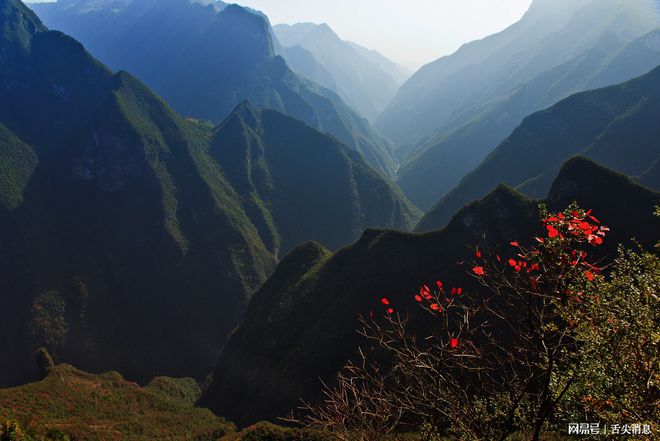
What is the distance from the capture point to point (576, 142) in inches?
5276

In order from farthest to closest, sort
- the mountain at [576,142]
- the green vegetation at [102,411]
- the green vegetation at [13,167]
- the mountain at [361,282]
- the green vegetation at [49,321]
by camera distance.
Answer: the mountain at [576,142]
the green vegetation at [13,167]
the green vegetation at [49,321]
the mountain at [361,282]
the green vegetation at [102,411]

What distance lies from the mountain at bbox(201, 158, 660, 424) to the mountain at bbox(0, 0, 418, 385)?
3484 cm

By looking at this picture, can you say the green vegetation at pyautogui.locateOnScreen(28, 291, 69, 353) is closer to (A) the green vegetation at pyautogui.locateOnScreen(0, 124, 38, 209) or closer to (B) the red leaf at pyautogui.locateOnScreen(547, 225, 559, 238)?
(A) the green vegetation at pyautogui.locateOnScreen(0, 124, 38, 209)

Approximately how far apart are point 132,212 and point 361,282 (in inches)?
3452

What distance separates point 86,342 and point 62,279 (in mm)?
19126

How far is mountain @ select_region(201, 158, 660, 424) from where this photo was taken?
5428 cm

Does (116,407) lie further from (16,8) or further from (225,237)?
(16,8)

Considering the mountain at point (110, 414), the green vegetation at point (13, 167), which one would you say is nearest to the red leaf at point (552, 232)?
the mountain at point (110, 414)

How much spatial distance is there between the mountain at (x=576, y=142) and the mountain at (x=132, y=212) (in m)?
35.3

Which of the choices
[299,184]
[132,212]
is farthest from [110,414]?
[299,184]

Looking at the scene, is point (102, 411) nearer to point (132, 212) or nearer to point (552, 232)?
point (552, 232)

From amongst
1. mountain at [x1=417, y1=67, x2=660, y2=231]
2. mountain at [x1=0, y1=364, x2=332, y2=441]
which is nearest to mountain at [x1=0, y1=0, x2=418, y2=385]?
mountain at [x1=0, y1=364, x2=332, y2=441]

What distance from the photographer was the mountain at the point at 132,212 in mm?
96375

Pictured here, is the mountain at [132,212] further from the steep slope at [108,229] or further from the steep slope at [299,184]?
the steep slope at [299,184]
